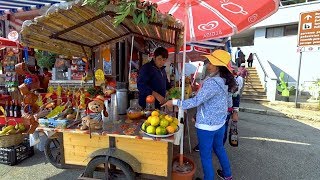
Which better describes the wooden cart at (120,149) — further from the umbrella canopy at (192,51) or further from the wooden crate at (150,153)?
the umbrella canopy at (192,51)

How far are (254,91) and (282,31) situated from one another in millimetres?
6123

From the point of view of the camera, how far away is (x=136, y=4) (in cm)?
202

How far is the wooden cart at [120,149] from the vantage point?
2500 mm

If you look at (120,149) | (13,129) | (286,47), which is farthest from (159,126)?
(286,47)

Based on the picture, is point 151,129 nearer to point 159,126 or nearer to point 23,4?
point 159,126

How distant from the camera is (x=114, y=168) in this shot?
2.75 metres

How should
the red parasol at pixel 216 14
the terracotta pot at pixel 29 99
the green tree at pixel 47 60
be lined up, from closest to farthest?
the red parasol at pixel 216 14
the terracotta pot at pixel 29 99
the green tree at pixel 47 60

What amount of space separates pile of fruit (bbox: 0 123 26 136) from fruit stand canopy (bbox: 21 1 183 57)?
1662 mm

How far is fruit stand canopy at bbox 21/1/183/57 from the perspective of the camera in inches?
89.7

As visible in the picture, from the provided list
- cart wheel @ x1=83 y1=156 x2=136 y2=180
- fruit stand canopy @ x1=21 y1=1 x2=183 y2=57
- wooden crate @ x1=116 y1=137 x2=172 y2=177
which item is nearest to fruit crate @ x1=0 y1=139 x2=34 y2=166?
fruit stand canopy @ x1=21 y1=1 x2=183 y2=57

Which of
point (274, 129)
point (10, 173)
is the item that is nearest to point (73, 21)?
point (10, 173)

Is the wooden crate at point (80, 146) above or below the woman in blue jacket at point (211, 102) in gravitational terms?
below

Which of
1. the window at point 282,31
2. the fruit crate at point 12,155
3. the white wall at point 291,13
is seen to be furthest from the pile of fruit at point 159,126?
the window at point 282,31

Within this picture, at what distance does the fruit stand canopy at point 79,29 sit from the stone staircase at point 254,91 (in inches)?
341
